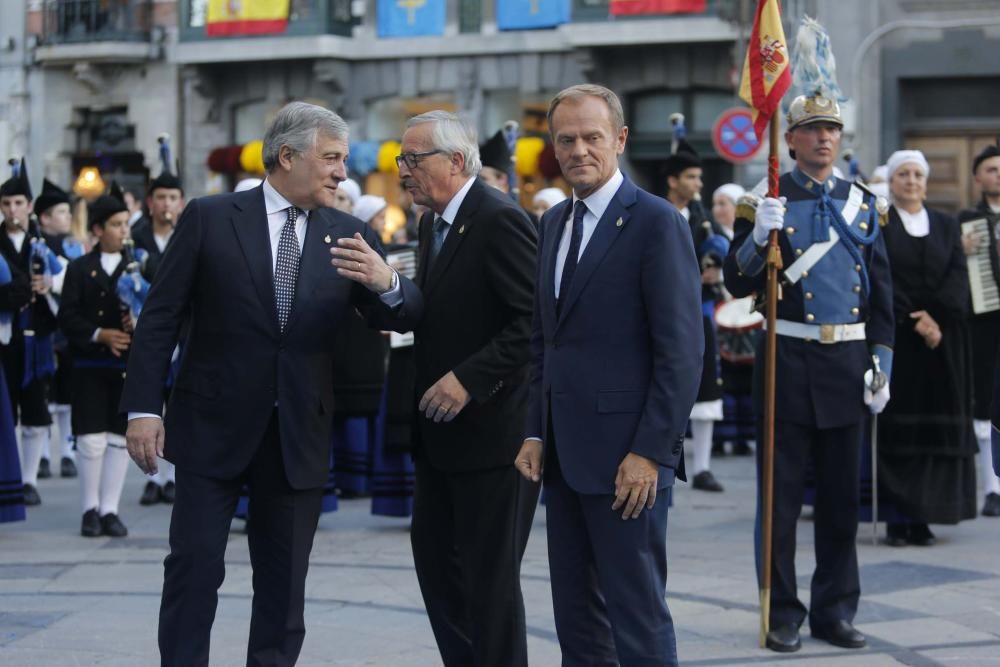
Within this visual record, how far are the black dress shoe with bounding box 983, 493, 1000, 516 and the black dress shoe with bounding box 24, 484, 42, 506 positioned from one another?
6.10 meters

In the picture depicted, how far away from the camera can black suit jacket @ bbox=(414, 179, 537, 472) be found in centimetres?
580

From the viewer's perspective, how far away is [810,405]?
7.12m

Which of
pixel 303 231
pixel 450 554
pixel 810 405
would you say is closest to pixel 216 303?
pixel 303 231

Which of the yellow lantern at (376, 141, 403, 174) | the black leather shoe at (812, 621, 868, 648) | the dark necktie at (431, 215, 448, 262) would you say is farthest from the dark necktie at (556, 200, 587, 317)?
the yellow lantern at (376, 141, 403, 174)

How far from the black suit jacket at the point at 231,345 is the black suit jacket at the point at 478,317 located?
29cm

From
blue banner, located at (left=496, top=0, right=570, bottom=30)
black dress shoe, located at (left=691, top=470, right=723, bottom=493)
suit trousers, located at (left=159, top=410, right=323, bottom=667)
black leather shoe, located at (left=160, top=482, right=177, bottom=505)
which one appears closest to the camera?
suit trousers, located at (left=159, top=410, right=323, bottom=667)

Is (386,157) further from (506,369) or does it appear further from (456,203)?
(506,369)

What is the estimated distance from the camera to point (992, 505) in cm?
1079

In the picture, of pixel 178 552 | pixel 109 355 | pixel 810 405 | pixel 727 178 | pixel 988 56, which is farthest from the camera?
pixel 727 178

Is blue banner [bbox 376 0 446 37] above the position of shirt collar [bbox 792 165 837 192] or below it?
above

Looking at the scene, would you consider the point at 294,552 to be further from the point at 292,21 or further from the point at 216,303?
the point at 292,21

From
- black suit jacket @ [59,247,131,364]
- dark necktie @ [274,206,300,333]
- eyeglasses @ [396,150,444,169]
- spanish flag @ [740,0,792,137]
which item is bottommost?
black suit jacket @ [59,247,131,364]

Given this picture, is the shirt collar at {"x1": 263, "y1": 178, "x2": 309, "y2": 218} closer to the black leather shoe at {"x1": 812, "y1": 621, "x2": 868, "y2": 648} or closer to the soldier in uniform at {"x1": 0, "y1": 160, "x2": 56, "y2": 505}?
the black leather shoe at {"x1": 812, "y1": 621, "x2": 868, "y2": 648}

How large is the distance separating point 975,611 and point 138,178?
2496 centimetres
